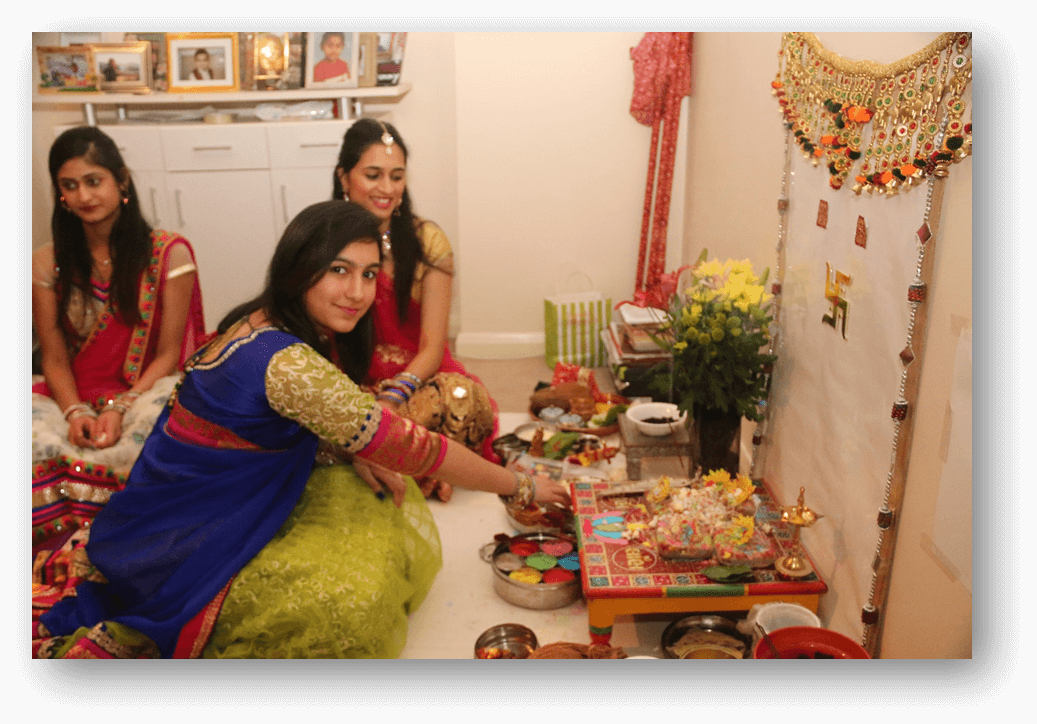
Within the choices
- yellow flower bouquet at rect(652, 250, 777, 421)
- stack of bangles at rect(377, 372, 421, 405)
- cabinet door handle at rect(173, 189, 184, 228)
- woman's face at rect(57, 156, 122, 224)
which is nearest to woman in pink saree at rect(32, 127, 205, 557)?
woman's face at rect(57, 156, 122, 224)

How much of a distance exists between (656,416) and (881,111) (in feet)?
3.73

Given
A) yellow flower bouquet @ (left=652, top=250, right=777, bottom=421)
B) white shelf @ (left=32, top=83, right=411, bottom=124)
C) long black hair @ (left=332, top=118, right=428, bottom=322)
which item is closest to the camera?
yellow flower bouquet @ (left=652, top=250, right=777, bottom=421)

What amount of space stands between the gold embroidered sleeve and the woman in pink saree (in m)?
0.83

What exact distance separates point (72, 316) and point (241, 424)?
1.00 metres

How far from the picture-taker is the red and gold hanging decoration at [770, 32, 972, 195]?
1.07 metres

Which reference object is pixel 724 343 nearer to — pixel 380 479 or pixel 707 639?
pixel 707 639

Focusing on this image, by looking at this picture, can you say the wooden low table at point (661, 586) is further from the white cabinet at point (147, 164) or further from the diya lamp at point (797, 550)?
the white cabinet at point (147, 164)

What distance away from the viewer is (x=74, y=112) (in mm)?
3520

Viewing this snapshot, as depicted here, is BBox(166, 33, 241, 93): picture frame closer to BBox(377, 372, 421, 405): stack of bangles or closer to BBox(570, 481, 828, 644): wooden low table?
BBox(377, 372, 421, 405): stack of bangles

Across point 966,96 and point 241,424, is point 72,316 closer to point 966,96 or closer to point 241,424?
point 241,424

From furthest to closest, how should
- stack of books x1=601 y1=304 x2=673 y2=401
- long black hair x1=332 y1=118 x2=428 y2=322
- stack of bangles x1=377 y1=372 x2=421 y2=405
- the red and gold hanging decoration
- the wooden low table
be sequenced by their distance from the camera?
stack of books x1=601 y1=304 x2=673 y2=401, long black hair x1=332 y1=118 x2=428 y2=322, stack of bangles x1=377 y1=372 x2=421 y2=405, the wooden low table, the red and gold hanging decoration

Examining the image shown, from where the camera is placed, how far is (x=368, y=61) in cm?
343

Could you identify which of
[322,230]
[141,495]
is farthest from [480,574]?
[322,230]

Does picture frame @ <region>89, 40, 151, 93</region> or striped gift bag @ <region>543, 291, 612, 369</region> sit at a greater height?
picture frame @ <region>89, 40, 151, 93</region>
